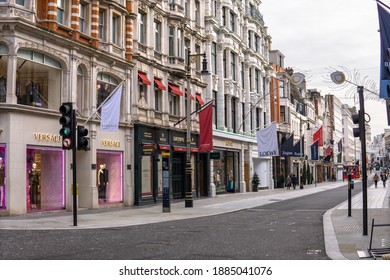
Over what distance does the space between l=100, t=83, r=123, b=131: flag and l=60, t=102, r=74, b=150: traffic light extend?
20.1 ft

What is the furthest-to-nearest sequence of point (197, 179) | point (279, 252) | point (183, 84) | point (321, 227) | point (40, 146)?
point (197, 179) → point (183, 84) → point (40, 146) → point (321, 227) → point (279, 252)

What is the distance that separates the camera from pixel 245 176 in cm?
5062

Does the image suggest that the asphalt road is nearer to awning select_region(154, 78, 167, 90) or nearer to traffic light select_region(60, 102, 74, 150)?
traffic light select_region(60, 102, 74, 150)

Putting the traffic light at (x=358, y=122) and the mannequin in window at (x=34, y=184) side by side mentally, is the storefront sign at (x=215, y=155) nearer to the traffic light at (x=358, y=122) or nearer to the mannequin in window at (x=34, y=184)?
the mannequin in window at (x=34, y=184)

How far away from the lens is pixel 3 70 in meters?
21.3

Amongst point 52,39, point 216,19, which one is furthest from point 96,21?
point 216,19

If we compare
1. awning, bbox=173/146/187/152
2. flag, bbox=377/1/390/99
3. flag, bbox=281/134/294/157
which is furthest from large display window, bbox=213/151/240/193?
flag, bbox=377/1/390/99

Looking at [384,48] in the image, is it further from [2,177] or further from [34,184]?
[34,184]

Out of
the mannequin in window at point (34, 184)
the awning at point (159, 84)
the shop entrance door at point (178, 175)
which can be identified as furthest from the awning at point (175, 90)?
the mannequin in window at point (34, 184)

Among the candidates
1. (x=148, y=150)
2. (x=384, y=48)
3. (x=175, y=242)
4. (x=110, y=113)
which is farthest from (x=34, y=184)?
(x=384, y=48)

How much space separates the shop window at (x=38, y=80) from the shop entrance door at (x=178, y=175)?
1272 cm

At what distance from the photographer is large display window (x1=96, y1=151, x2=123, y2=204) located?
27.4 meters

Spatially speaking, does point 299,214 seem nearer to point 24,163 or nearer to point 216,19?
point 24,163

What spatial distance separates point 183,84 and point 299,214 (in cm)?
1564
